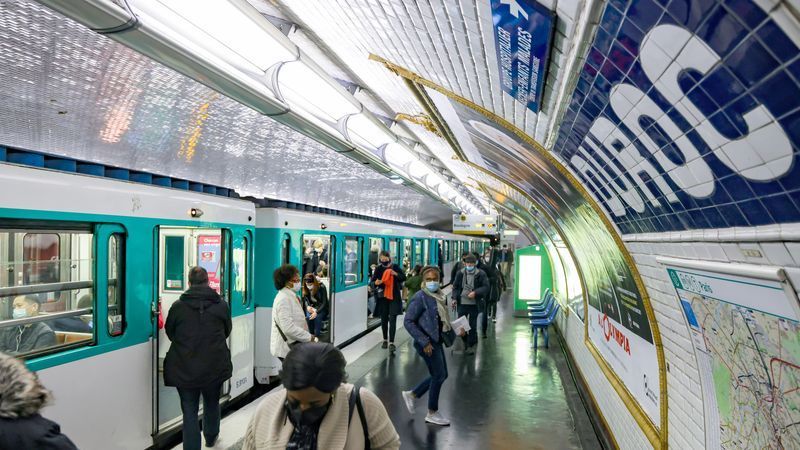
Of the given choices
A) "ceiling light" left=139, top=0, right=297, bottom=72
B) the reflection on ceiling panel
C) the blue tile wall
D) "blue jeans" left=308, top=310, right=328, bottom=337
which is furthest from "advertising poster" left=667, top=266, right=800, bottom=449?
"blue jeans" left=308, top=310, right=328, bottom=337

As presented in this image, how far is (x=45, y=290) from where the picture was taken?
3998 mm

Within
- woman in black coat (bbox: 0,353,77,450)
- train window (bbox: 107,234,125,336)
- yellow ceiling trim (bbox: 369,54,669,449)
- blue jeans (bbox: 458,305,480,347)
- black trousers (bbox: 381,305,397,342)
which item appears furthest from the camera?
blue jeans (bbox: 458,305,480,347)

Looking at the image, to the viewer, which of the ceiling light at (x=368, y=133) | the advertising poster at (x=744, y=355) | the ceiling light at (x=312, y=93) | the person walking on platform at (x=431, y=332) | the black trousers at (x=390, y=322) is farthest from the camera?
the black trousers at (x=390, y=322)

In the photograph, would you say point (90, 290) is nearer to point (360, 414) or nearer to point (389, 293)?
point (360, 414)

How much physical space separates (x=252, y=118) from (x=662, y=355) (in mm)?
4327

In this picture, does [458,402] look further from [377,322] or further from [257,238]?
[377,322]

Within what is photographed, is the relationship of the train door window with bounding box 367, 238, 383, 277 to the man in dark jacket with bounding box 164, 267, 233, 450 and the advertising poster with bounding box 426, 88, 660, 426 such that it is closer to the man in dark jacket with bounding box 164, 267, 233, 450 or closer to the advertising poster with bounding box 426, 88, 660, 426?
the advertising poster with bounding box 426, 88, 660, 426

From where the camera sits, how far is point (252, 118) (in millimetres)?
6066

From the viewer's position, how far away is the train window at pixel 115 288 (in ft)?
15.1

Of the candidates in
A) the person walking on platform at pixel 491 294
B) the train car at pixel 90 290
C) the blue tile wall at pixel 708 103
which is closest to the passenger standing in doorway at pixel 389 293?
the person walking on platform at pixel 491 294

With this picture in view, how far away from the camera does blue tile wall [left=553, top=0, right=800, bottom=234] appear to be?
1307 mm

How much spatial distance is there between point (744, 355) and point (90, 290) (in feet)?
13.7

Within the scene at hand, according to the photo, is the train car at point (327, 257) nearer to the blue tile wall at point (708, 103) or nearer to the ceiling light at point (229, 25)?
the ceiling light at point (229, 25)

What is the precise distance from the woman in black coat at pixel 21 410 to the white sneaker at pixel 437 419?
4.35 metres
